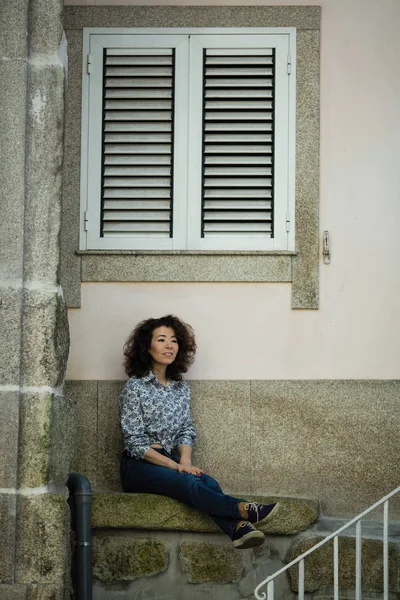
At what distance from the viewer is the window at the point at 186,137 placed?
7664 mm

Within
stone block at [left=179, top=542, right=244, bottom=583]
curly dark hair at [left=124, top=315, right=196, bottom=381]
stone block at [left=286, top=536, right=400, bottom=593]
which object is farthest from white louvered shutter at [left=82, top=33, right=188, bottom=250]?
stone block at [left=286, top=536, right=400, bottom=593]

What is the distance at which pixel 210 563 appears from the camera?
6.80 metres

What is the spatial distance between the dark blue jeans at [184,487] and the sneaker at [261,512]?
3.0 inches

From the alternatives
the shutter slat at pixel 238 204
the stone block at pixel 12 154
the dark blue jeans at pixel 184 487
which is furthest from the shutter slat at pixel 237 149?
the dark blue jeans at pixel 184 487

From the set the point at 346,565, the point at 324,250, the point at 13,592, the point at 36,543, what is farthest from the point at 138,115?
the point at 13,592

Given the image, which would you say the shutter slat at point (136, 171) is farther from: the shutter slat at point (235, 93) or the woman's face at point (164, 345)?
Result: the woman's face at point (164, 345)

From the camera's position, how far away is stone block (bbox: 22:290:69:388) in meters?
5.96

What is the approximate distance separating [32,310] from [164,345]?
1500mm

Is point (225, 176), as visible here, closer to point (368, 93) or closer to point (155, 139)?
point (155, 139)

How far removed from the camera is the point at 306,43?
7.71 meters

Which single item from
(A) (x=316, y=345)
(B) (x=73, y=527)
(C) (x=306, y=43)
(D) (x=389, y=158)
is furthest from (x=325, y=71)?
(B) (x=73, y=527)

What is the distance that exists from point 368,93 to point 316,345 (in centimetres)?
175

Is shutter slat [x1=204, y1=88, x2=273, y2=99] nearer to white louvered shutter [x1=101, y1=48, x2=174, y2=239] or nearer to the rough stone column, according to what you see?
white louvered shutter [x1=101, y1=48, x2=174, y2=239]

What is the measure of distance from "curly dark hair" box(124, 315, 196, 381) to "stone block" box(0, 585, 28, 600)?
185cm
